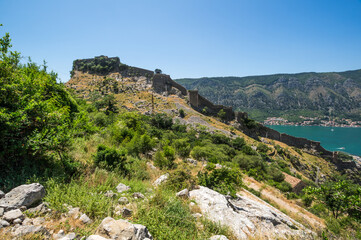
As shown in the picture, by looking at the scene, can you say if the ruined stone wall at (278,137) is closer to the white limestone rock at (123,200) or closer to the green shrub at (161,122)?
the green shrub at (161,122)

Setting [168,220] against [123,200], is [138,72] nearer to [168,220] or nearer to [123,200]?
[123,200]

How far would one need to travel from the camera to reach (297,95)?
164 m

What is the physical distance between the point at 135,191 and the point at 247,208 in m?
3.85

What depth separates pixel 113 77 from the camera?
5947 centimetres

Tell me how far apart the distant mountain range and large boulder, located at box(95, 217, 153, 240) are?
153 meters

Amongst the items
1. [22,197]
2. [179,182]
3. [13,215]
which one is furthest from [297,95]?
[13,215]

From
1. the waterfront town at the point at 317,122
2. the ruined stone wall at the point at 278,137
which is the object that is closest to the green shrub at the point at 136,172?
the ruined stone wall at the point at 278,137

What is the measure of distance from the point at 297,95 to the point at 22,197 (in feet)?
676

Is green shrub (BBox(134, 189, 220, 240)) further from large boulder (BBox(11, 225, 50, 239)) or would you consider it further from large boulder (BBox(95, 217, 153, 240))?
large boulder (BBox(11, 225, 50, 239))

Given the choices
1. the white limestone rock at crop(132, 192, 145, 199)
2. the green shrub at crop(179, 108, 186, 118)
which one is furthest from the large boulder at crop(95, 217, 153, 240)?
the green shrub at crop(179, 108, 186, 118)

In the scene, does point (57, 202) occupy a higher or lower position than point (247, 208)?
higher

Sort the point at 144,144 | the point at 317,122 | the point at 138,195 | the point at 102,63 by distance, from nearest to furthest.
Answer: the point at 138,195 → the point at 144,144 → the point at 102,63 → the point at 317,122

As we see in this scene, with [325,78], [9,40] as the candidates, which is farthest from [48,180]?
[325,78]

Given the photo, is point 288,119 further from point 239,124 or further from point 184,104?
point 184,104
